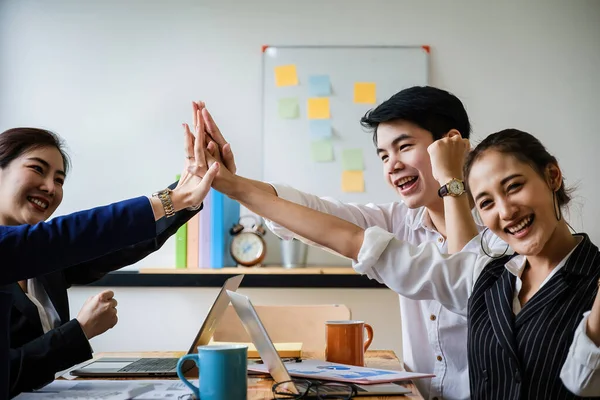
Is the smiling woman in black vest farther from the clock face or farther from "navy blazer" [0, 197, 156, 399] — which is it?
the clock face

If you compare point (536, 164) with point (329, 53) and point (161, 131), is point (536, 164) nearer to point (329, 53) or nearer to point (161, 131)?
point (329, 53)

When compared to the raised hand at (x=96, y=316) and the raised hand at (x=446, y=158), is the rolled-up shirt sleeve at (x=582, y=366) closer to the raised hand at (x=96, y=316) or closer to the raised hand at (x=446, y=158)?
the raised hand at (x=446, y=158)

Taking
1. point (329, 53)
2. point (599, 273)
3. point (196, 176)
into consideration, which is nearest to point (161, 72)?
point (329, 53)

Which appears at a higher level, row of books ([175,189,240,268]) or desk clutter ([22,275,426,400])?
row of books ([175,189,240,268])

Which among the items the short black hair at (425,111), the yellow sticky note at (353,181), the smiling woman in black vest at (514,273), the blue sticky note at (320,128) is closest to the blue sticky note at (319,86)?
the blue sticky note at (320,128)

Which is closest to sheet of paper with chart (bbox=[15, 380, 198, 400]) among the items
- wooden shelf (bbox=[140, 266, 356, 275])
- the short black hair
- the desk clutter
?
the desk clutter

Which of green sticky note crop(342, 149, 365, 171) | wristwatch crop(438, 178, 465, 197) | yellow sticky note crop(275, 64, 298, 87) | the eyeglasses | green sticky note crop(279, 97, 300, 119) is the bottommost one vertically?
the eyeglasses

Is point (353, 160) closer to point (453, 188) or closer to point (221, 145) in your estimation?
point (221, 145)

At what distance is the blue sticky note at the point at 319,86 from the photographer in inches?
117

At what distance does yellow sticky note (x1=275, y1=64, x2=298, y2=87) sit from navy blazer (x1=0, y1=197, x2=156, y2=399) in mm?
1847

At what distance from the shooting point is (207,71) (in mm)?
3014

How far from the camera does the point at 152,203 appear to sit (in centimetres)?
128

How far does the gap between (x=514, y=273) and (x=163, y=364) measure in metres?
0.84

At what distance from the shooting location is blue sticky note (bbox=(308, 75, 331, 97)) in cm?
297
